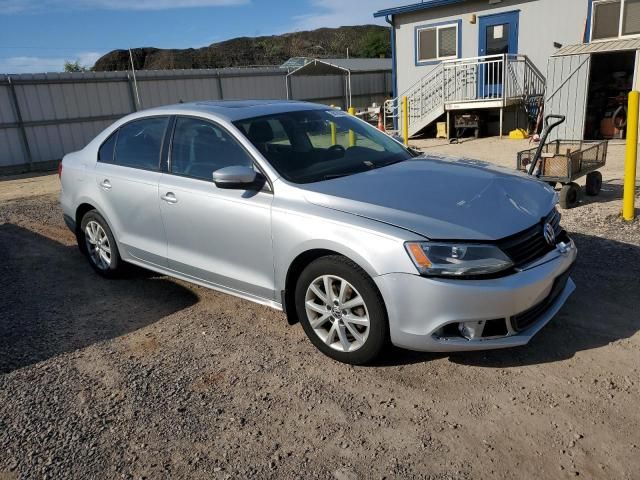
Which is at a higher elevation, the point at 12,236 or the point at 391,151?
the point at 391,151

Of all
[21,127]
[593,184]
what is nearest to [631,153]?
[593,184]

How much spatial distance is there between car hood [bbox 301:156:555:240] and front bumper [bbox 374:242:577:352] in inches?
10.5

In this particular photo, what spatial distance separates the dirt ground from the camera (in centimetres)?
262

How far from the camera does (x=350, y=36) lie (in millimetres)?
89625

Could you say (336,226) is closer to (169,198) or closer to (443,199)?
(443,199)

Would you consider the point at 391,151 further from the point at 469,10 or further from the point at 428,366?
the point at 469,10

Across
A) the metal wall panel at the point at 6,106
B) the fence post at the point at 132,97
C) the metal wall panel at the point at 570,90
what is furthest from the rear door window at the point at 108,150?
the fence post at the point at 132,97

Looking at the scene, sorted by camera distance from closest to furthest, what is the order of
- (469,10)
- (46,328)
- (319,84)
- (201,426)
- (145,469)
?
1. (145,469)
2. (201,426)
3. (46,328)
4. (469,10)
5. (319,84)

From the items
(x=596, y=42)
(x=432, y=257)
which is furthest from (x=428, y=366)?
(x=596, y=42)

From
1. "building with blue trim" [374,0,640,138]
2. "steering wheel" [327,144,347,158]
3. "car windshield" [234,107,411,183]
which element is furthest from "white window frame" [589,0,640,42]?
"steering wheel" [327,144,347,158]

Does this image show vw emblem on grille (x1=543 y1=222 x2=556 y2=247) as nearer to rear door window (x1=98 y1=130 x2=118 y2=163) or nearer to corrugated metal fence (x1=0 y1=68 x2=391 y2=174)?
rear door window (x1=98 y1=130 x2=118 y2=163)

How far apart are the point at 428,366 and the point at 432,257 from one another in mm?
840

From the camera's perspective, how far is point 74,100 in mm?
16281

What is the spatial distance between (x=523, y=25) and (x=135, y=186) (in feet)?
44.8
